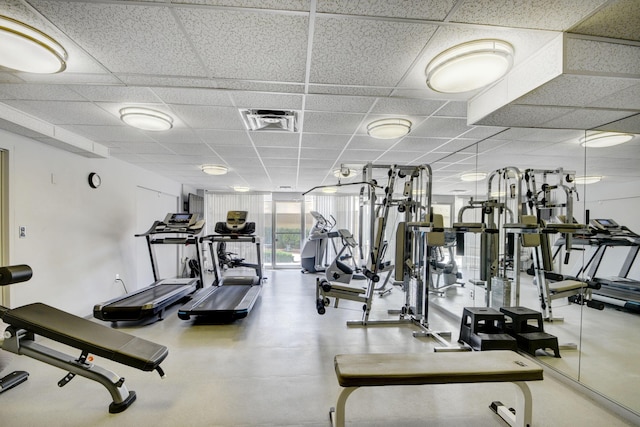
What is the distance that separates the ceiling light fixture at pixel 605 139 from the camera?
6.73ft

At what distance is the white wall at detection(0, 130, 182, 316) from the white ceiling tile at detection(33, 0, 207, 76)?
2.29m

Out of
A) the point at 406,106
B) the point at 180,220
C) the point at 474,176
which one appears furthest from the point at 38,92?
the point at 474,176

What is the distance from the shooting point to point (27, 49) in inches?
59.9

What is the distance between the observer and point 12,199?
9.59 ft

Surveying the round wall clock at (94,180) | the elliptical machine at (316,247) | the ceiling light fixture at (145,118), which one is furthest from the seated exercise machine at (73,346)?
the elliptical machine at (316,247)

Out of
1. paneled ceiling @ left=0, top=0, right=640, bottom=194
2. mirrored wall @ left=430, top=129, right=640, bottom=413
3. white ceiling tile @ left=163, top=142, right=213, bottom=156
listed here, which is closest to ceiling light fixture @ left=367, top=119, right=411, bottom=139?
paneled ceiling @ left=0, top=0, right=640, bottom=194

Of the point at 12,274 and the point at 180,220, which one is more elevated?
the point at 180,220

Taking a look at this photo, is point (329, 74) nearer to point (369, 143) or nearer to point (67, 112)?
point (369, 143)

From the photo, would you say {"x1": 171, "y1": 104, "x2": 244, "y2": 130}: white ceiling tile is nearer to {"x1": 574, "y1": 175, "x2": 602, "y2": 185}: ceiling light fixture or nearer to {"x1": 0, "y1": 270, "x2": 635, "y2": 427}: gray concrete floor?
{"x1": 0, "y1": 270, "x2": 635, "y2": 427}: gray concrete floor

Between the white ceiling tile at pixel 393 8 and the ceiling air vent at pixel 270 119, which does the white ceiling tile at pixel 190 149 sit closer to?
the ceiling air vent at pixel 270 119

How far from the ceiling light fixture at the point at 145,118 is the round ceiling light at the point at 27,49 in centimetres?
84

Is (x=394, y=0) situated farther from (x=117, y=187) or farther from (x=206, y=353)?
(x=117, y=187)

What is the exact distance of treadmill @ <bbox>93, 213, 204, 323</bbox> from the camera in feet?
11.4

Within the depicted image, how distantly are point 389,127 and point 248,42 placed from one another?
5.38 feet
